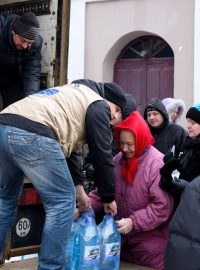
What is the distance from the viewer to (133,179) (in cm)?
348

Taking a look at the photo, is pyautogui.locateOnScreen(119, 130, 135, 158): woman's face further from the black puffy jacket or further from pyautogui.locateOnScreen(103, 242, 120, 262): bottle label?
the black puffy jacket

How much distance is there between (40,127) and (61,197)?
39 centimetres

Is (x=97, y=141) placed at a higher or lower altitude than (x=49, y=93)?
lower

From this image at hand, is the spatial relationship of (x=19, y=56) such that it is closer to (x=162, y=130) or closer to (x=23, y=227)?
(x=23, y=227)

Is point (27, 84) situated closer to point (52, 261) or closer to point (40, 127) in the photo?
point (40, 127)

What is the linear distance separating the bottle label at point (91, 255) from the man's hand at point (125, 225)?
0.25 metres

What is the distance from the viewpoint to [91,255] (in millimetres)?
3064

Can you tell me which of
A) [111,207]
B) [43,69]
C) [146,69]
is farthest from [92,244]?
[146,69]

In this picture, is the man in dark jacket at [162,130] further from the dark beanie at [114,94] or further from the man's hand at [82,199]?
the dark beanie at [114,94]

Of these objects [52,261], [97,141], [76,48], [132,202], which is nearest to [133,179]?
[132,202]

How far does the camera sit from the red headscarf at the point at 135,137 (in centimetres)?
340

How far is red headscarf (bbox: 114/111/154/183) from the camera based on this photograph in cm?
340

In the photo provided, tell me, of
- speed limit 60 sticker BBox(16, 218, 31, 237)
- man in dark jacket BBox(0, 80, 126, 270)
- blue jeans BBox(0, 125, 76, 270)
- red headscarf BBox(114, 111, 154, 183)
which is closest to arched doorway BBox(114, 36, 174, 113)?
red headscarf BBox(114, 111, 154, 183)

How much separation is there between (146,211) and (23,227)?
2.95 ft
